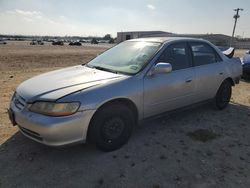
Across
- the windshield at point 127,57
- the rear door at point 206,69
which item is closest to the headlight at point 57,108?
the windshield at point 127,57

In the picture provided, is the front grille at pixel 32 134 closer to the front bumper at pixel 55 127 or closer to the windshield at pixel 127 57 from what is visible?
the front bumper at pixel 55 127

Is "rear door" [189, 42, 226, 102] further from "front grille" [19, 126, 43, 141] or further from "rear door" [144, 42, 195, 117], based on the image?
"front grille" [19, 126, 43, 141]

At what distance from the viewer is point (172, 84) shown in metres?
3.96

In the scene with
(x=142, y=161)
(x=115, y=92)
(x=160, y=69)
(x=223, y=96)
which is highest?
(x=160, y=69)

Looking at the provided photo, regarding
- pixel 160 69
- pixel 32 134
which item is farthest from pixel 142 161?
pixel 32 134

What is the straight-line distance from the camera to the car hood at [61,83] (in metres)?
3.04

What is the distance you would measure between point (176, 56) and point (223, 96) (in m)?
1.84

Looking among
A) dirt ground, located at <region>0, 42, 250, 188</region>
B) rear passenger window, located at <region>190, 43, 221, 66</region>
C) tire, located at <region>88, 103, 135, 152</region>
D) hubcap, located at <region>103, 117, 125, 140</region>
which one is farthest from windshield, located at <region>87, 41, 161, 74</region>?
dirt ground, located at <region>0, 42, 250, 188</region>

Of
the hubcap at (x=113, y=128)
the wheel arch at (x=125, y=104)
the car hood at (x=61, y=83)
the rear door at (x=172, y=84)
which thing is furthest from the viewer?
the rear door at (x=172, y=84)

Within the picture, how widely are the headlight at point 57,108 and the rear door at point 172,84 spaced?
1162 millimetres

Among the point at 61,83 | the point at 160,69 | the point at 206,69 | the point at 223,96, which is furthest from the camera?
the point at 223,96

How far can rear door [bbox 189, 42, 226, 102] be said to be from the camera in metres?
4.53

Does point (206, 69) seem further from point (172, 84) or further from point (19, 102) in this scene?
point (19, 102)

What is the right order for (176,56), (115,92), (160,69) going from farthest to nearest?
(176,56), (160,69), (115,92)
